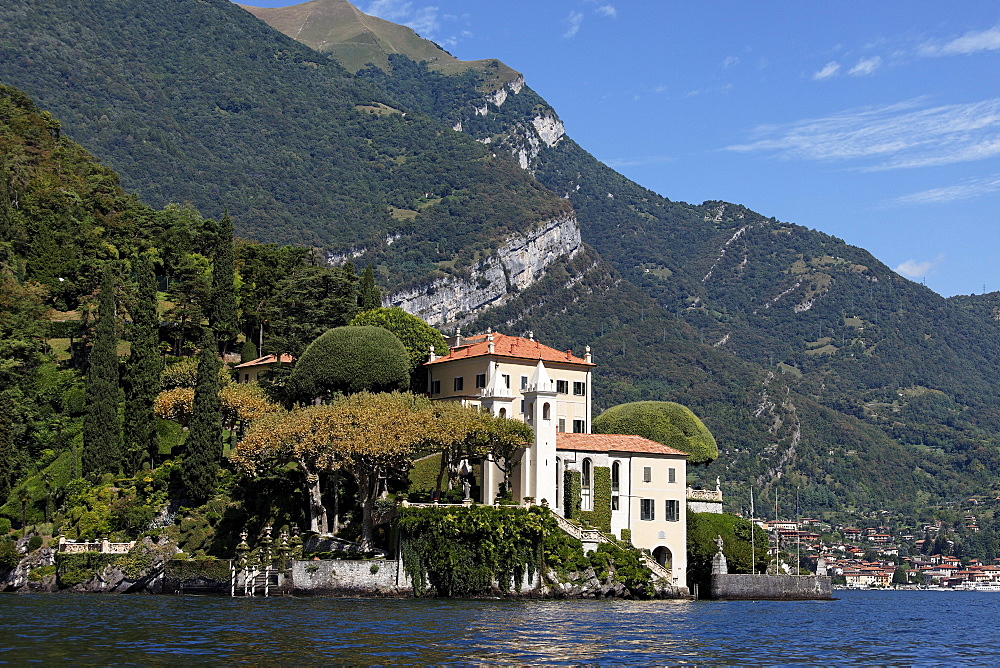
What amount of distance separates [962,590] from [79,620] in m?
162

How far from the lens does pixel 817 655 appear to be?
4272 cm

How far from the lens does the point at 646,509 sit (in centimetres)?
8000

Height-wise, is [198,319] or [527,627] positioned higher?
[198,319]

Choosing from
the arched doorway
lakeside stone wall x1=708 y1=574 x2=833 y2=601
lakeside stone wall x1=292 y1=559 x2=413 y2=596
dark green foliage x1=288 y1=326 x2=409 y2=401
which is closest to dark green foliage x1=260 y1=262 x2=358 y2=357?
dark green foliage x1=288 y1=326 x2=409 y2=401

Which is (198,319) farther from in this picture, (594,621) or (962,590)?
(962,590)

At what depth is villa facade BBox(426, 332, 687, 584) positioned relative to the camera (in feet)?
246

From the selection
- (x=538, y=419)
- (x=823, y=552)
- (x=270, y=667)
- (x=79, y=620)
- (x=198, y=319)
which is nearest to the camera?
(x=270, y=667)

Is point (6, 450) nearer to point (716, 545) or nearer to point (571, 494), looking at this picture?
point (571, 494)

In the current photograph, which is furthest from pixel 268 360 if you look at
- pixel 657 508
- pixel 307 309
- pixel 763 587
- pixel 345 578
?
pixel 763 587

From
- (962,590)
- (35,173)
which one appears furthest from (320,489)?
(962,590)

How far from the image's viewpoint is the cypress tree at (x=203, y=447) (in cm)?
7606

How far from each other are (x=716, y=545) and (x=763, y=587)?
14.0ft

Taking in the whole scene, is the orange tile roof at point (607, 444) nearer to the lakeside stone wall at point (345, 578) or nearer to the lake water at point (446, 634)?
the lake water at point (446, 634)

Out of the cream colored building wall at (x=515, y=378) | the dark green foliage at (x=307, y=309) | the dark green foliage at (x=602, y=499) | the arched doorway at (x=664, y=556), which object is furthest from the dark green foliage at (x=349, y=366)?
the arched doorway at (x=664, y=556)
